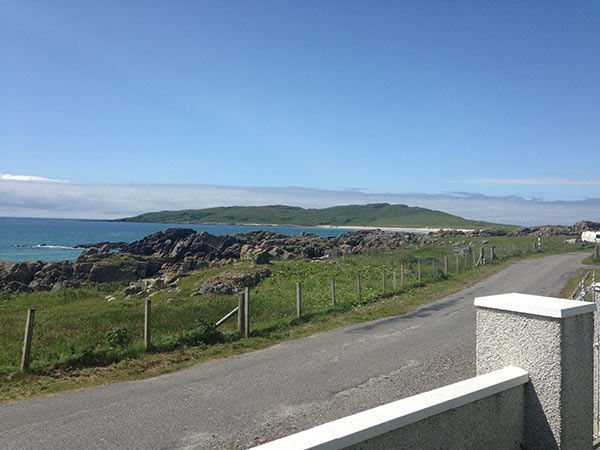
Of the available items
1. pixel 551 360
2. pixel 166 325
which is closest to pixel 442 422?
pixel 551 360

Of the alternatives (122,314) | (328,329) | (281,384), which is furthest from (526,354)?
(122,314)

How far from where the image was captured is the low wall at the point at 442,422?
2.92m

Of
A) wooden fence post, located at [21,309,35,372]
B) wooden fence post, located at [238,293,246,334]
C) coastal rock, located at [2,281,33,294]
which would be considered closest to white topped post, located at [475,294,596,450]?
wooden fence post, located at [21,309,35,372]

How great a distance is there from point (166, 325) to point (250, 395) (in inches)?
302

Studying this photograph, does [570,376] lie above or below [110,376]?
above

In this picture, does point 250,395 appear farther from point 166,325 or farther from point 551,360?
point 166,325

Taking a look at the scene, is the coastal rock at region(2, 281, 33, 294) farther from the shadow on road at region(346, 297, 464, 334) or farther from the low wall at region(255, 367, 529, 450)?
the low wall at region(255, 367, 529, 450)

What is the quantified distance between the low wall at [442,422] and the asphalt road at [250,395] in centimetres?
419

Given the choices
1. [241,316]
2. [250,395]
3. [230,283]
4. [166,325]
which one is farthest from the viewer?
[230,283]

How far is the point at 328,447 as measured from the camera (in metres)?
2.80

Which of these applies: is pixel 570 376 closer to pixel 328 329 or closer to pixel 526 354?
pixel 526 354

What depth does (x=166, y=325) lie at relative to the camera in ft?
52.0

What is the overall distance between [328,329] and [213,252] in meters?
44.9

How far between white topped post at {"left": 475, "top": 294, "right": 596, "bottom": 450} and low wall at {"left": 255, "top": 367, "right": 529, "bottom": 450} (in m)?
0.13
